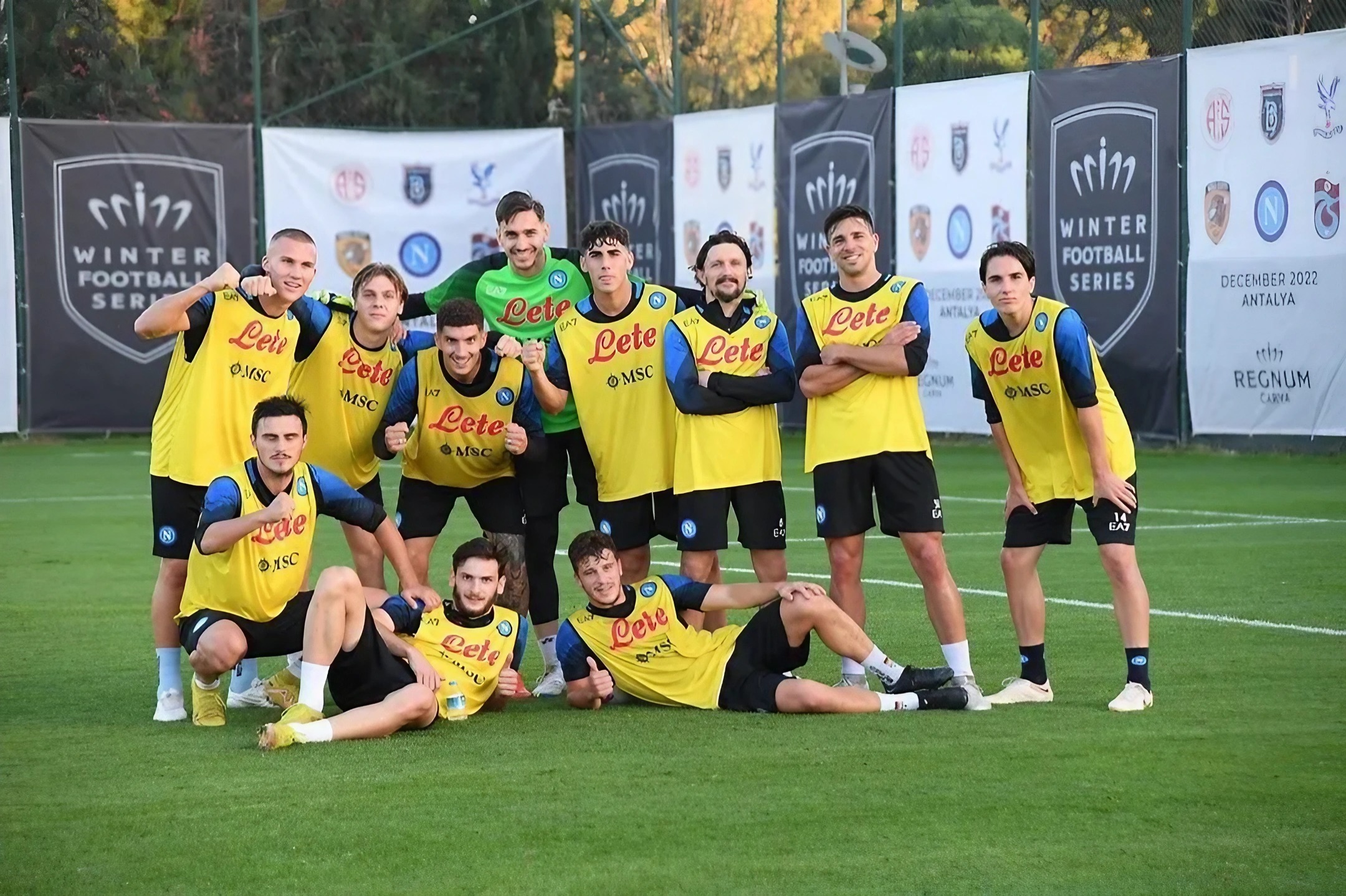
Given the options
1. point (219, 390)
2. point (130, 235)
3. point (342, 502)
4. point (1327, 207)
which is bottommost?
point (342, 502)

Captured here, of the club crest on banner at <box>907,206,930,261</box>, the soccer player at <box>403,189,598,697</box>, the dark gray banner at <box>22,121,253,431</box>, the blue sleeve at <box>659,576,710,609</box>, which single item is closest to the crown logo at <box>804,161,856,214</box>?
the club crest on banner at <box>907,206,930,261</box>

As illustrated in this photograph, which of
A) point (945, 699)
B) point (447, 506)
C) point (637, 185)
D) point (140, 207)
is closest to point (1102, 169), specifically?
point (637, 185)

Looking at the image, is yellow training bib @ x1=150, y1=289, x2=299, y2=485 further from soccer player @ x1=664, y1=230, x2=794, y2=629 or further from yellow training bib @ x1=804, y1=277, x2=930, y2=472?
yellow training bib @ x1=804, y1=277, x2=930, y2=472

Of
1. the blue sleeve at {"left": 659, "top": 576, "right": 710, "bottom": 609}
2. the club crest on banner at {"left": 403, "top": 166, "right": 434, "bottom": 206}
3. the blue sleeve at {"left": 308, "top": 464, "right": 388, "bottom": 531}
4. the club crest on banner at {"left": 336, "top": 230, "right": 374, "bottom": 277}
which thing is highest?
the club crest on banner at {"left": 403, "top": 166, "right": 434, "bottom": 206}

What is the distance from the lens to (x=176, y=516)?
7543mm

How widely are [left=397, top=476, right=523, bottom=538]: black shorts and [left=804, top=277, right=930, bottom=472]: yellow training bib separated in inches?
52.4

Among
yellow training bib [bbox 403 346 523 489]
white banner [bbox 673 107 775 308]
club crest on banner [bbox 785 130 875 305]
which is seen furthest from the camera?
white banner [bbox 673 107 775 308]

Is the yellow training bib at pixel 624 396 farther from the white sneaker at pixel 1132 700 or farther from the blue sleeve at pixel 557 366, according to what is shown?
the white sneaker at pixel 1132 700

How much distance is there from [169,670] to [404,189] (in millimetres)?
18207

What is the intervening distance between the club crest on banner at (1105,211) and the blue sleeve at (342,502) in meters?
13.1

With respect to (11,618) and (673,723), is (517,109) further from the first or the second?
(673,723)

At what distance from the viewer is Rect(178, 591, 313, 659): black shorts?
7.06 m

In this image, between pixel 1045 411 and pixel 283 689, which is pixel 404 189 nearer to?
pixel 283 689

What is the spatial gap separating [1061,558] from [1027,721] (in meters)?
5.03
